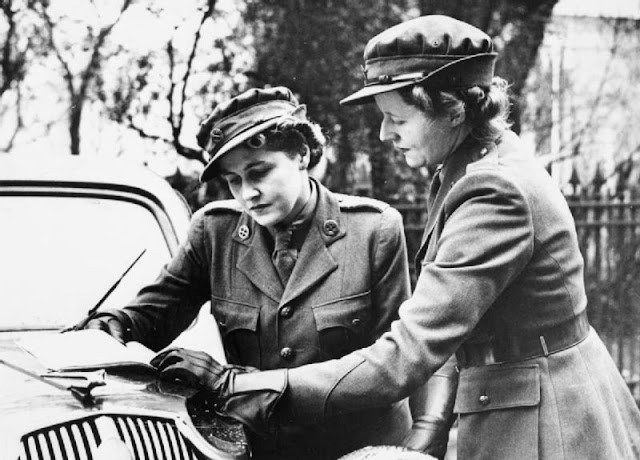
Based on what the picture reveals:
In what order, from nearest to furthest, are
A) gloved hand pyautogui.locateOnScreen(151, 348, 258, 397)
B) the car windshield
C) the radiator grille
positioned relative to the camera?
the radiator grille, gloved hand pyautogui.locateOnScreen(151, 348, 258, 397), the car windshield

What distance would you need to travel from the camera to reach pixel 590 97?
789cm

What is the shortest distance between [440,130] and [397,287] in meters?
0.56

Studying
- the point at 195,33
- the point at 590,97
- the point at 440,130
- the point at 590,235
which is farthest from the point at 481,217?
the point at 590,97

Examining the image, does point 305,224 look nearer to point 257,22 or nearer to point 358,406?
point 358,406

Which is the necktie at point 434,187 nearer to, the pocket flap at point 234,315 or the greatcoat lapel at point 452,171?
the greatcoat lapel at point 452,171

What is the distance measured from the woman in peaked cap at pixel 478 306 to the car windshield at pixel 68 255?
1.09 m

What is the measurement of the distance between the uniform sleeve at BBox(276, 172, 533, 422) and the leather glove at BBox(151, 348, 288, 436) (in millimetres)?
40

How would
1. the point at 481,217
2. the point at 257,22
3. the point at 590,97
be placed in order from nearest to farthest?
1. the point at 481,217
2. the point at 257,22
3. the point at 590,97

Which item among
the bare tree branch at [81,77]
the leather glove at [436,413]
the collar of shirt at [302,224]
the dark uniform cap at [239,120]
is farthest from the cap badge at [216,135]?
the bare tree branch at [81,77]

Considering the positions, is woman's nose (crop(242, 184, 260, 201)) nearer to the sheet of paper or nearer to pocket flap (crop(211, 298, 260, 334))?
pocket flap (crop(211, 298, 260, 334))

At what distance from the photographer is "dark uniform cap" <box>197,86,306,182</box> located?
2488 mm

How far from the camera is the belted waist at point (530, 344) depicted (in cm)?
213

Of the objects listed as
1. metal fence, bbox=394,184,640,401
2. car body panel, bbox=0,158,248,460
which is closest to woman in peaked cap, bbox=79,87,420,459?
car body panel, bbox=0,158,248,460

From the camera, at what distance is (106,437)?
6.46 ft
